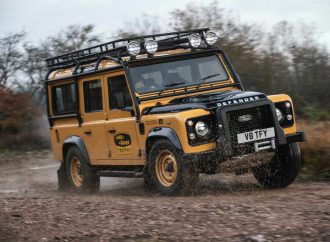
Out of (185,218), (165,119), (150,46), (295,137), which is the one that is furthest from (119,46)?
(185,218)

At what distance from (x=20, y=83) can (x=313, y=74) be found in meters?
10.6

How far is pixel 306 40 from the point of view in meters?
18.3

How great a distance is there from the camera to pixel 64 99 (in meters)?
11.3

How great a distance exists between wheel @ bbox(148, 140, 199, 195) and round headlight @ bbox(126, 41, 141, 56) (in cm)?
145

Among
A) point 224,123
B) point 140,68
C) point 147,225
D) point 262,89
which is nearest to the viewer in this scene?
point 147,225

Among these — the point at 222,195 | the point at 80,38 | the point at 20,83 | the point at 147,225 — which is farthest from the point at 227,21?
the point at 147,225

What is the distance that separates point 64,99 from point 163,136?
130 inches

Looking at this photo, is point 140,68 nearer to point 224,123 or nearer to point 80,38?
point 224,123

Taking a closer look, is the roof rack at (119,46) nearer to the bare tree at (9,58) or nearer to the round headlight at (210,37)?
the round headlight at (210,37)

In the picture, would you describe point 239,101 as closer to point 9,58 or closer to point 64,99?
point 64,99

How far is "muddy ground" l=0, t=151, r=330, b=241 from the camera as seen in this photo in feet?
18.6

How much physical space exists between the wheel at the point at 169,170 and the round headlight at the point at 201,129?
38cm

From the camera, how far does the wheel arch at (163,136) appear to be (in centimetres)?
Result: 828

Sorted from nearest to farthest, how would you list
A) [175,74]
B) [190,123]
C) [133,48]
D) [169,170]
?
[190,123]
[169,170]
[133,48]
[175,74]
